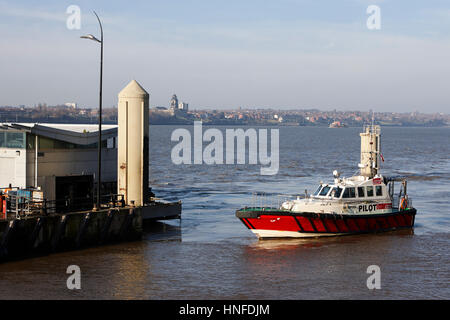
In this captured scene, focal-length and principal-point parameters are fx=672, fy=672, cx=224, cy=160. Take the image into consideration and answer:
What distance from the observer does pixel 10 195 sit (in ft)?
97.2

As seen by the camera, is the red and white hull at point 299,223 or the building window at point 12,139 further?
the red and white hull at point 299,223

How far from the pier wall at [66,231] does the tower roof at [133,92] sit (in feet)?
19.0

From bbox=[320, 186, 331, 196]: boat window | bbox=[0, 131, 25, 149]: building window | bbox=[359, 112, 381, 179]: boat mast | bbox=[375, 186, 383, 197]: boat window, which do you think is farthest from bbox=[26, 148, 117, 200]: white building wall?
bbox=[375, 186, 383, 197]: boat window

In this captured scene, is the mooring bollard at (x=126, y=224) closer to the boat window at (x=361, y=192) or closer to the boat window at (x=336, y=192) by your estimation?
the boat window at (x=336, y=192)

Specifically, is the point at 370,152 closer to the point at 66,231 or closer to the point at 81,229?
the point at 81,229

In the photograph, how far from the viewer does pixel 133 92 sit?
33781mm

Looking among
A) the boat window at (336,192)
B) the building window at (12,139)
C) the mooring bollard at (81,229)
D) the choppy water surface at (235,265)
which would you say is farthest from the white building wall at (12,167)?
the boat window at (336,192)

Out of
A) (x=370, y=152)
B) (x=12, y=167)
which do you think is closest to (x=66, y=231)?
(x=12, y=167)

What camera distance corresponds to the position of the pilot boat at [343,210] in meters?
32.8

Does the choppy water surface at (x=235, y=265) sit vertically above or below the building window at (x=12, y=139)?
below

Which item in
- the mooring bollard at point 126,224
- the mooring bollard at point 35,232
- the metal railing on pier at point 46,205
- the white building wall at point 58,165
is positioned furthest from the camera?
the white building wall at point 58,165

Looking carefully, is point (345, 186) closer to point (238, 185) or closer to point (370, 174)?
point (370, 174)

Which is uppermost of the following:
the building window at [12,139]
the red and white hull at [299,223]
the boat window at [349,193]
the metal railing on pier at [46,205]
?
the building window at [12,139]
